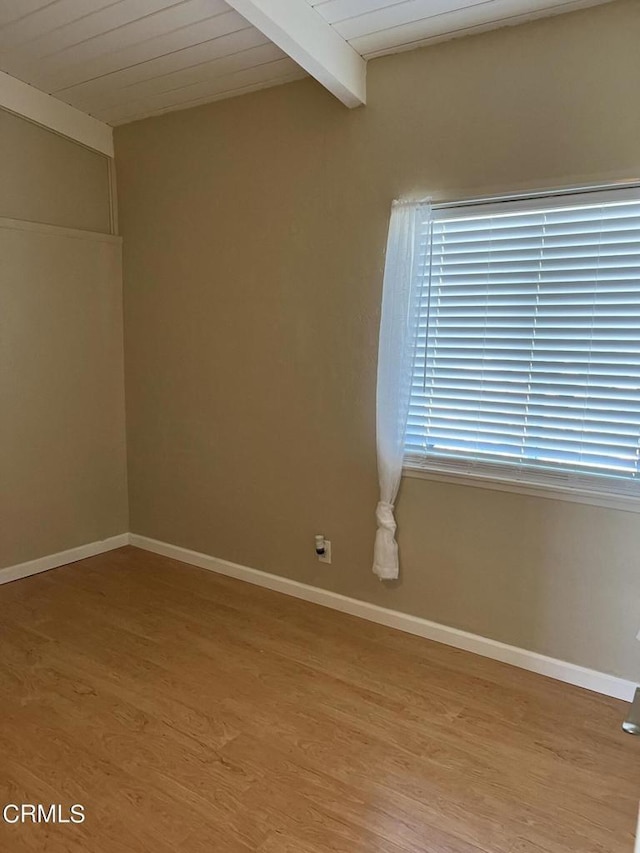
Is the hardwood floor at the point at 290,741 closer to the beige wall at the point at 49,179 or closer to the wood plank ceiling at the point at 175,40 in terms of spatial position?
the beige wall at the point at 49,179

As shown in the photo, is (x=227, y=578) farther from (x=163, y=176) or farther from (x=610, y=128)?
(x=610, y=128)

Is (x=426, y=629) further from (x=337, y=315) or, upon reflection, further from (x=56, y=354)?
(x=56, y=354)

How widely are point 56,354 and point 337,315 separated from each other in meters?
1.82

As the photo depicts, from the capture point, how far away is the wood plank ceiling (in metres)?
2.54

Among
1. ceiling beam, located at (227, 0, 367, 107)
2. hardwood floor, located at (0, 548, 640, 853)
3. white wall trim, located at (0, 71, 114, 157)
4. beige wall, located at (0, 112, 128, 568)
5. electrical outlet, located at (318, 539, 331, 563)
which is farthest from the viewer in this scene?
beige wall, located at (0, 112, 128, 568)

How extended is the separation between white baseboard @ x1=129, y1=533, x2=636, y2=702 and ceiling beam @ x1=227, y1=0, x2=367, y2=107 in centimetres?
245

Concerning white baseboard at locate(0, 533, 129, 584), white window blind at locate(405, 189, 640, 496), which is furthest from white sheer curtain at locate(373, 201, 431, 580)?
white baseboard at locate(0, 533, 129, 584)

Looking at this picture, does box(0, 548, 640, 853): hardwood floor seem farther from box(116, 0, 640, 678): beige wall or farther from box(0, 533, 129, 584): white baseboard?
box(0, 533, 129, 584): white baseboard

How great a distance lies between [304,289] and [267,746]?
2.11 meters

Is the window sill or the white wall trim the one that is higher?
the white wall trim

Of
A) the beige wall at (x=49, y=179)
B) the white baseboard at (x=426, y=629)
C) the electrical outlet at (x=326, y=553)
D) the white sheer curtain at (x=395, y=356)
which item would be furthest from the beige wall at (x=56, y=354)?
the white sheer curtain at (x=395, y=356)

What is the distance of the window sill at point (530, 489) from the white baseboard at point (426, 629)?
2.31 feet

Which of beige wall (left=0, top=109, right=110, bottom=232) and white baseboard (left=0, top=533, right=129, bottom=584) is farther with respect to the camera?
white baseboard (left=0, top=533, right=129, bottom=584)

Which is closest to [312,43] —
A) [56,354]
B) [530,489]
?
[530,489]
